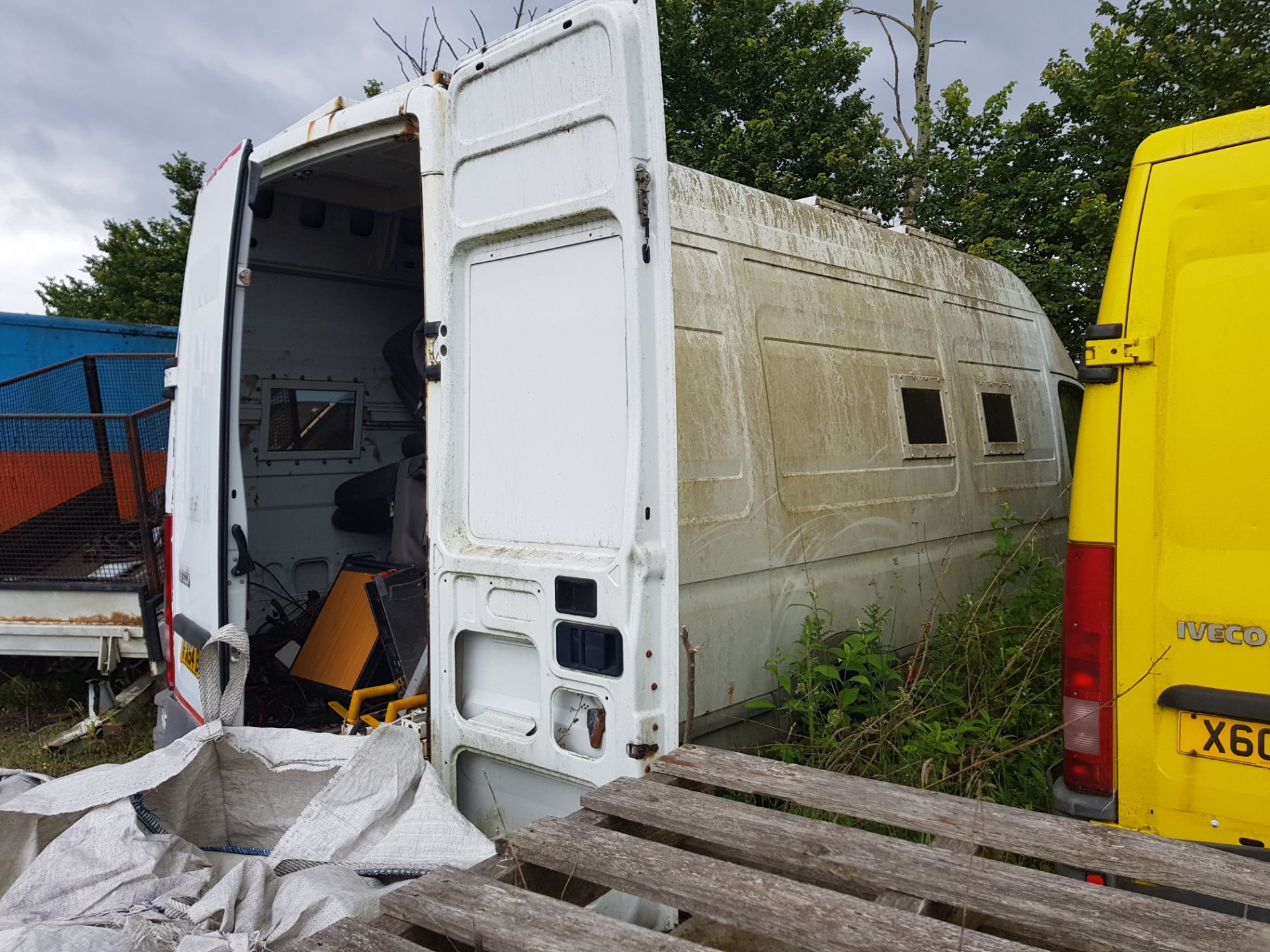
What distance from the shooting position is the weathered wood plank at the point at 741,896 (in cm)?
153

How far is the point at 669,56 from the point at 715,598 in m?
14.3

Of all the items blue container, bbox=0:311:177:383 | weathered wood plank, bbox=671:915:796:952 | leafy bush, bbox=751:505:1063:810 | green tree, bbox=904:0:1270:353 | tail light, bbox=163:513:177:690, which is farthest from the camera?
green tree, bbox=904:0:1270:353

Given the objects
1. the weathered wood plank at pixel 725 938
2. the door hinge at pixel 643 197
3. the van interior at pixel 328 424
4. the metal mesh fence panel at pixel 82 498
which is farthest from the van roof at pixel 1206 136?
the metal mesh fence panel at pixel 82 498

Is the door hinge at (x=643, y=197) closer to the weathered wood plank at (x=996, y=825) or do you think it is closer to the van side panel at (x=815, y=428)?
the van side panel at (x=815, y=428)

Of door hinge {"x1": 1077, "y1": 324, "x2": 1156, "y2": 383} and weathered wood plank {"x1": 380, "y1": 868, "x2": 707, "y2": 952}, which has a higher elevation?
door hinge {"x1": 1077, "y1": 324, "x2": 1156, "y2": 383}

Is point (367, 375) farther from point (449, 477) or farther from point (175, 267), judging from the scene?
point (175, 267)

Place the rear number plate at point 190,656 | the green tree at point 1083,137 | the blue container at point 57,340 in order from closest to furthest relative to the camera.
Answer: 1. the rear number plate at point 190,656
2. the blue container at point 57,340
3. the green tree at point 1083,137

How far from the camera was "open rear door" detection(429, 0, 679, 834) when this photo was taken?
2596 mm

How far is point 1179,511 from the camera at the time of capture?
2.19 m

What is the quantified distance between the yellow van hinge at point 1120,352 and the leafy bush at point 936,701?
1.30 metres

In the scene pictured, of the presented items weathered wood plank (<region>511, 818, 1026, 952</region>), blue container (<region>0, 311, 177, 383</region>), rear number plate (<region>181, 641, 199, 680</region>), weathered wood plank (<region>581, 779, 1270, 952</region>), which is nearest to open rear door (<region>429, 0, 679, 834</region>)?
weathered wood plank (<region>581, 779, 1270, 952</region>)

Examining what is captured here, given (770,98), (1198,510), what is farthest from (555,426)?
(770,98)

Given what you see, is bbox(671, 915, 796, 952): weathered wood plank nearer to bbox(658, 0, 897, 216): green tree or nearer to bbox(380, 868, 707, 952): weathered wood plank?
bbox(380, 868, 707, 952): weathered wood plank

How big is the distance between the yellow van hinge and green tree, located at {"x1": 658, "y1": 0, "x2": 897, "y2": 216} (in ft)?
41.7
